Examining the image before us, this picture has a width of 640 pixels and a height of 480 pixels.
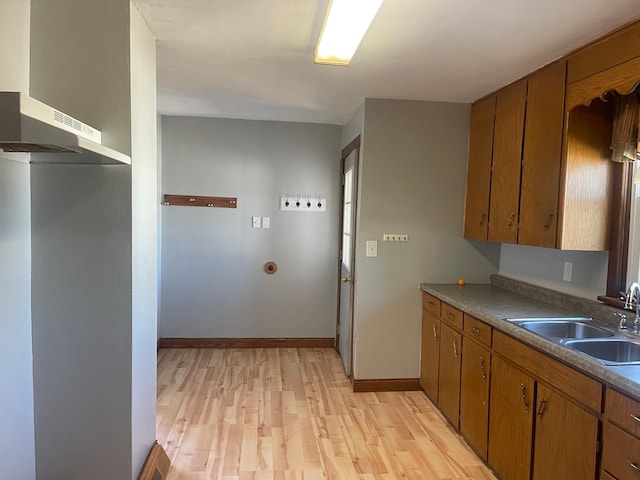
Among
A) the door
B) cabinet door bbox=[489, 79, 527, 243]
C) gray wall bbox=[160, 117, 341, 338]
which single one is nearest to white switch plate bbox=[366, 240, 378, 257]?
the door

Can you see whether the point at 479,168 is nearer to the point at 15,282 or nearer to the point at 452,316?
the point at 452,316

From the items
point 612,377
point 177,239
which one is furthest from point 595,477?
point 177,239

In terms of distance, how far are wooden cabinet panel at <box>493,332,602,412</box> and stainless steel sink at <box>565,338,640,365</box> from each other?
158 mm

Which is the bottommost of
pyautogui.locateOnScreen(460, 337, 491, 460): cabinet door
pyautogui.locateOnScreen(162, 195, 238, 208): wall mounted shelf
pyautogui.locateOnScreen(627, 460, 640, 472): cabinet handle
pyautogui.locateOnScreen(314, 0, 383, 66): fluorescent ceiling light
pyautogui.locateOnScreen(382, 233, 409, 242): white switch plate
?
pyautogui.locateOnScreen(460, 337, 491, 460): cabinet door

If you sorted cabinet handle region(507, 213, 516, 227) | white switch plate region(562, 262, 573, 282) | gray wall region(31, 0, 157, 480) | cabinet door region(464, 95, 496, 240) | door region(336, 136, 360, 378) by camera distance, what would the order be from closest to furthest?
1. gray wall region(31, 0, 157, 480)
2. white switch plate region(562, 262, 573, 282)
3. cabinet handle region(507, 213, 516, 227)
4. cabinet door region(464, 95, 496, 240)
5. door region(336, 136, 360, 378)

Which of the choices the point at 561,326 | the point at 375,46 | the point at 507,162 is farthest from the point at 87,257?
the point at 507,162

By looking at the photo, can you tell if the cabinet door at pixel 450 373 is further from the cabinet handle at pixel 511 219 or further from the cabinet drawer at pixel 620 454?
the cabinet drawer at pixel 620 454

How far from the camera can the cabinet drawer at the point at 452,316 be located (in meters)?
2.74

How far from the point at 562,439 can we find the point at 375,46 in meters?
2.04

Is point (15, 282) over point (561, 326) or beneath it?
over

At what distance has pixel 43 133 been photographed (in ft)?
4.08

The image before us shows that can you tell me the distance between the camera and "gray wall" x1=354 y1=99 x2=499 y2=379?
10.9ft

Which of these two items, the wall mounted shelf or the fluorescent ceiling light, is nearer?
the fluorescent ceiling light

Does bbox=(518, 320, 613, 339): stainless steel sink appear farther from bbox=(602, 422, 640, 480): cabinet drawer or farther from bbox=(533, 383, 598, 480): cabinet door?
bbox=(602, 422, 640, 480): cabinet drawer
